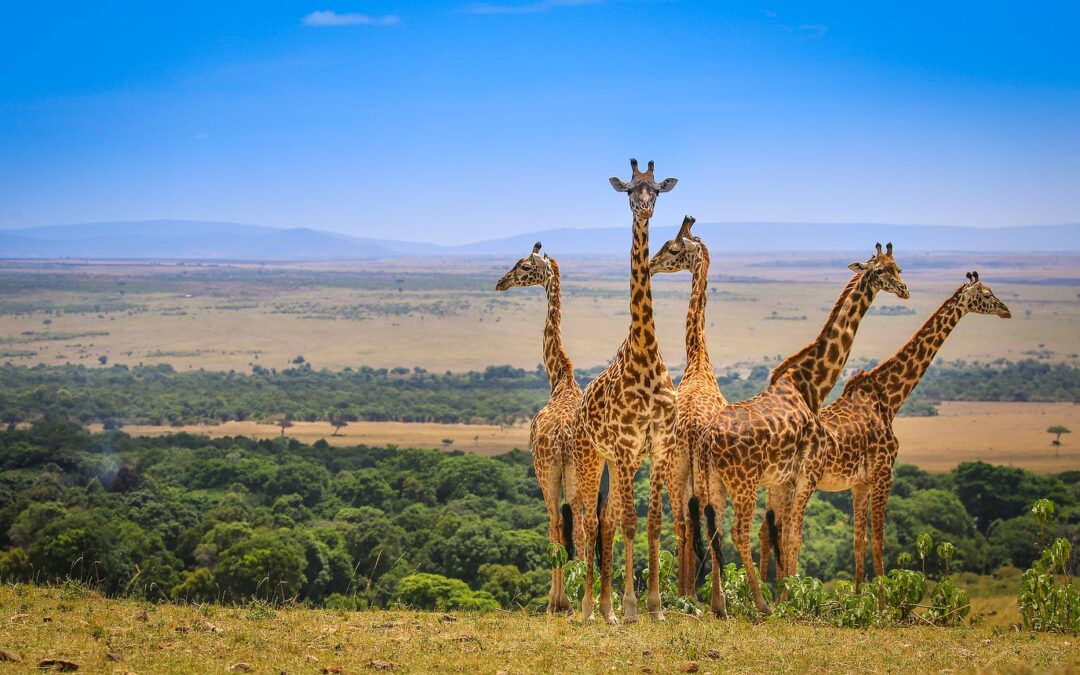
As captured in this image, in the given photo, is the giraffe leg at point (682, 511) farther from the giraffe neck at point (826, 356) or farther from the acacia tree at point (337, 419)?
the acacia tree at point (337, 419)

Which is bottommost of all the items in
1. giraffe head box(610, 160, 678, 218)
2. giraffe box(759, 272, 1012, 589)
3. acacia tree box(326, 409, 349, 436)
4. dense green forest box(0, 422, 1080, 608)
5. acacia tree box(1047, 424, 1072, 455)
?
acacia tree box(326, 409, 349, 436)

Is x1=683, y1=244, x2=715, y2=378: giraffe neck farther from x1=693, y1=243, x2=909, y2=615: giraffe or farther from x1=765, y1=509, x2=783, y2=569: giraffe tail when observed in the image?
x1=765, y1=509, x2=783, y2=569: giraffe tail

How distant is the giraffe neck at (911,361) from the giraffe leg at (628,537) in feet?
13.3

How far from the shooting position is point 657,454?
11.1 m

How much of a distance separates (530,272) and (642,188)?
3.06 meters

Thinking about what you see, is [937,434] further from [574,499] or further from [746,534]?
[574,499]

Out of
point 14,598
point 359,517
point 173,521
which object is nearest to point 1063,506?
point 359,517

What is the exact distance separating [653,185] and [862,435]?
4142 mm

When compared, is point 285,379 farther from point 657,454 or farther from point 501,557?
point 657,454

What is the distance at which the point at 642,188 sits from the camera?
1082cm

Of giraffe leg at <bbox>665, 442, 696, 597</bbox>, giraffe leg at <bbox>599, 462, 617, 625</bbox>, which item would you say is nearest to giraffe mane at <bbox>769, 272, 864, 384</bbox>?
giraffe leg at <bbox>665, 442, 696, 597</bbox>

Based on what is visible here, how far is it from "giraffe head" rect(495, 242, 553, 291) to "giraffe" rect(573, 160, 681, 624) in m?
2.37

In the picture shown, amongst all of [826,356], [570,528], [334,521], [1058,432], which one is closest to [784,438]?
[826,356]

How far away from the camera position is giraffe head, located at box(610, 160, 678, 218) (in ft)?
35.3
